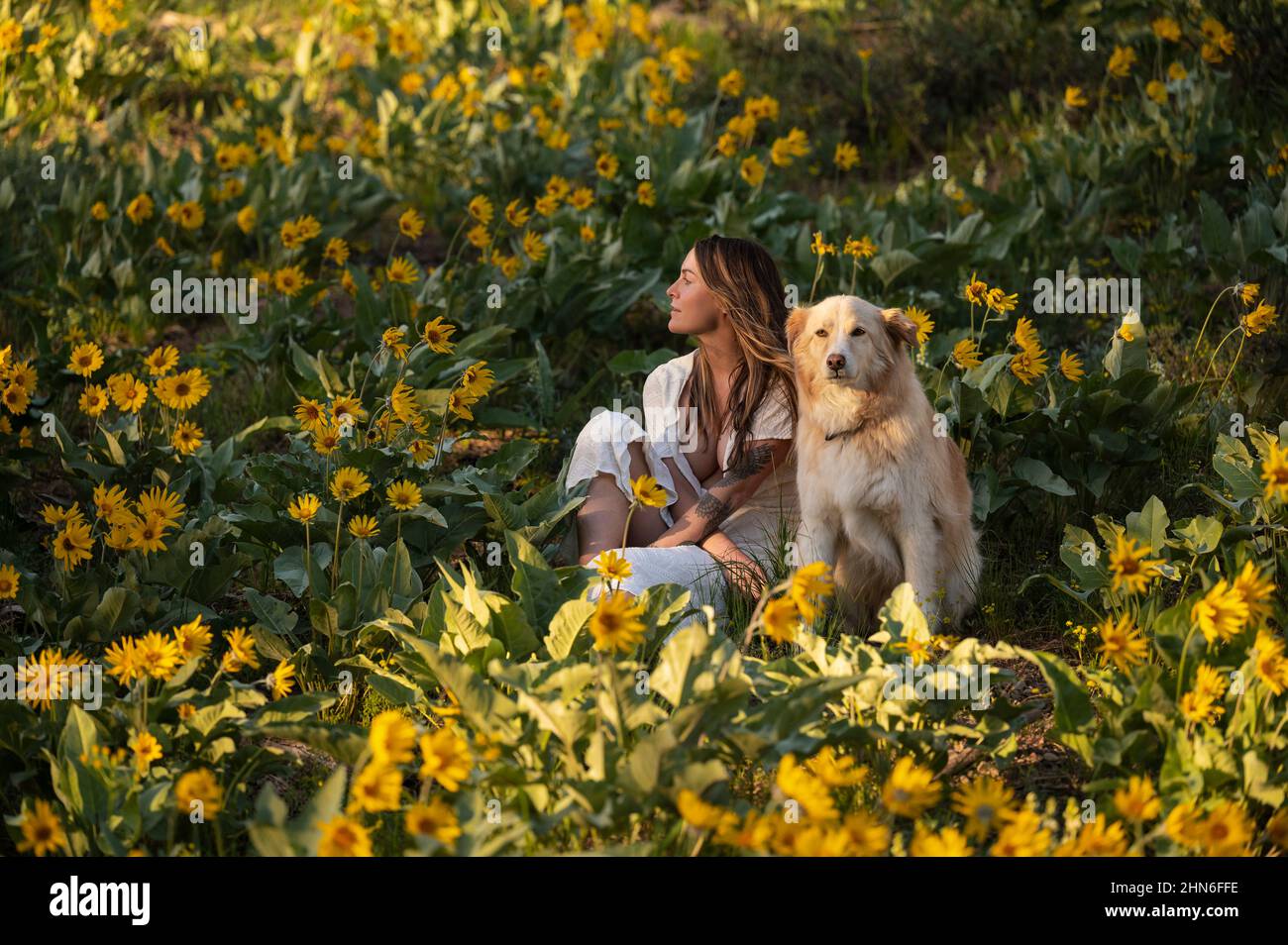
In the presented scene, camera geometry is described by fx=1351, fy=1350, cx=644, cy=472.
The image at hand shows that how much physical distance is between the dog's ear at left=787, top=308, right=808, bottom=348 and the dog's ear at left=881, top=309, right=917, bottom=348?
23 centimetres

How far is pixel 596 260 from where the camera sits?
631cm

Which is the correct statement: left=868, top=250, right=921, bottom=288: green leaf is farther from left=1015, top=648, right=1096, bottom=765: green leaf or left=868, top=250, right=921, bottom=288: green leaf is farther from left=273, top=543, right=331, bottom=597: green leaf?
left=1015, top=648, right=1096, bottom=765: green leaf

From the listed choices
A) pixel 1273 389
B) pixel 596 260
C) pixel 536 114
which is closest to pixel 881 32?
pixel 536 114

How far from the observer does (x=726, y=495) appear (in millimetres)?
4617

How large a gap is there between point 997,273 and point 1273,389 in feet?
5.00

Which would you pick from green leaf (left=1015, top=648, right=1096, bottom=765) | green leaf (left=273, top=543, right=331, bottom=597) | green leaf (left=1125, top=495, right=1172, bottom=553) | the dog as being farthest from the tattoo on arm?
green leaf (left=1015, top=648, right=1096, bottom=765)

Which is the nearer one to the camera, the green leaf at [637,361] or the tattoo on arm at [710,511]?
the tattoo on arm at [710,511]

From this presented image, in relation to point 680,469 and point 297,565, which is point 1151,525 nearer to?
point 680,469

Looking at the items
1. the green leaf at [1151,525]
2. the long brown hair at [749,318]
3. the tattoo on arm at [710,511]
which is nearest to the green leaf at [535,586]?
the tattoo on arm at [710,511]

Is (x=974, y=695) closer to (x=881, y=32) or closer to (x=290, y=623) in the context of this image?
(x=290, y=623)

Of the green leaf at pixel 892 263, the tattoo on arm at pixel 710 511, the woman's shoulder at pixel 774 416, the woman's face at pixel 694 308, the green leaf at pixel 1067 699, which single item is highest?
the green leaf at pixel 892 263

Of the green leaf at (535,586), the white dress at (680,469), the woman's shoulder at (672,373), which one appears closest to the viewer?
the green leaf at (535,586)

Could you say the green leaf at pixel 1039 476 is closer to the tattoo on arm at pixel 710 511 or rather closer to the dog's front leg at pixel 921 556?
the dog's front leg at pixel 921 556

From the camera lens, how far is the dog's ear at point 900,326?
3.87 meters
